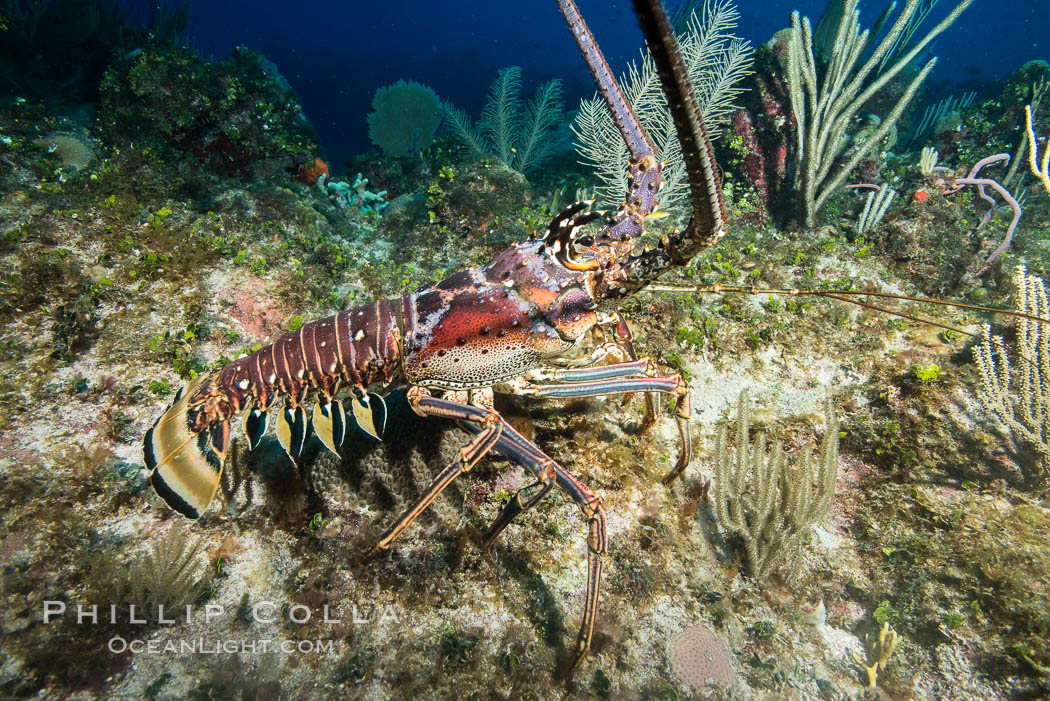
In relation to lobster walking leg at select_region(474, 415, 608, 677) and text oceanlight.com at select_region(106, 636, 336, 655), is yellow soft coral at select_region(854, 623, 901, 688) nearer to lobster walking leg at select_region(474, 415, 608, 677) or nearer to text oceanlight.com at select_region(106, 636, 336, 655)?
lobster walking leg at select_region(474, 415, 608, 677)

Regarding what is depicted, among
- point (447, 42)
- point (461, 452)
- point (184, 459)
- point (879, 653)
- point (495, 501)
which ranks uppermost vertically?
point (447, 42)

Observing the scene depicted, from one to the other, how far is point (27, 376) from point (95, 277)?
1.00 metres

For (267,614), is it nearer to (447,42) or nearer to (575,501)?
(575,501)

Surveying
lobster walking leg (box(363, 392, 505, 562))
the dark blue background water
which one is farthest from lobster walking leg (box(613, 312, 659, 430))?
the dark blue background water

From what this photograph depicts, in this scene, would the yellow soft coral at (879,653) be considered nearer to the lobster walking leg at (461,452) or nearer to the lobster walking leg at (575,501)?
the lobster walking leg at (575,501)

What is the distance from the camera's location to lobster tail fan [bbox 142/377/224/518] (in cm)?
265

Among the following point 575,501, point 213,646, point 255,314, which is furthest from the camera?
point 255,314

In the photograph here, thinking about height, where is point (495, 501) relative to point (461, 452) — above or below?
below

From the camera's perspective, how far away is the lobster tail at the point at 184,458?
2650mm

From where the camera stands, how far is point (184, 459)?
2.77m

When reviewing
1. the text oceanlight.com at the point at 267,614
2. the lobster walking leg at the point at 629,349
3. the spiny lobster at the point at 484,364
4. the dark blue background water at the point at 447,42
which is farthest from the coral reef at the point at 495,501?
the dark blue background water at the point at 447,42

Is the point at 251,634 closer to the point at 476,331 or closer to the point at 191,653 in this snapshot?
the point at 191,653

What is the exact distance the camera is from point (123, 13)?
30.7ft

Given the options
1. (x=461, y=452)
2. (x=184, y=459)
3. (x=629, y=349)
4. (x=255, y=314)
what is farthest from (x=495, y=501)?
(x=255, y=314)
